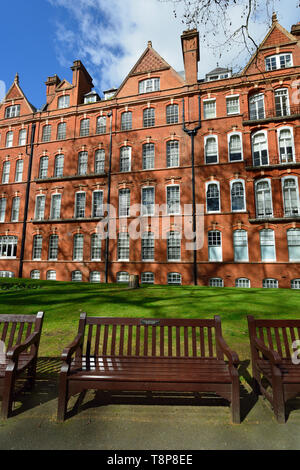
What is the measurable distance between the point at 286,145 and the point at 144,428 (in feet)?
65.2

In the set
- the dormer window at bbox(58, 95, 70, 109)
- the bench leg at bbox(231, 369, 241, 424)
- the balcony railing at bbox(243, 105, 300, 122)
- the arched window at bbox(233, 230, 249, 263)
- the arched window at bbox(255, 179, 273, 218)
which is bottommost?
the bench leg at bbox(231, 369, 241, 424)

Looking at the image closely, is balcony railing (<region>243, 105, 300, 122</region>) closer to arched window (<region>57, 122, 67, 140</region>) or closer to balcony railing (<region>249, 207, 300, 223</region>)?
balcony railing (<region>249, 207, 300, 223</region>)

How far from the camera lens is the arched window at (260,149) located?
18.0 m

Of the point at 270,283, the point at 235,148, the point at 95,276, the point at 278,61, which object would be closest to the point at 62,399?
the point at 270,283

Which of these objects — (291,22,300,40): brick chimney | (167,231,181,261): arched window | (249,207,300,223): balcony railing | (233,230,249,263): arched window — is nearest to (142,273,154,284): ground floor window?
(167,231,181,261): arched window

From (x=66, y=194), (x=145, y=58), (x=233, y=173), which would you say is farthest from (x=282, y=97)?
(x=66, y=194)

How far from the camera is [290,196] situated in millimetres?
17125

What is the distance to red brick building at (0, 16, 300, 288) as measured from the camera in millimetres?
17375

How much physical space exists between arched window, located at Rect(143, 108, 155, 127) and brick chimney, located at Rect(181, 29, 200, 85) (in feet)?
12.2

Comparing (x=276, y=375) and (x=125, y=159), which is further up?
(x=125, y=159)

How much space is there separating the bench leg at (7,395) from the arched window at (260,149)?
63.0 feet

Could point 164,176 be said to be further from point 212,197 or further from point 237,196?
point 237,196
